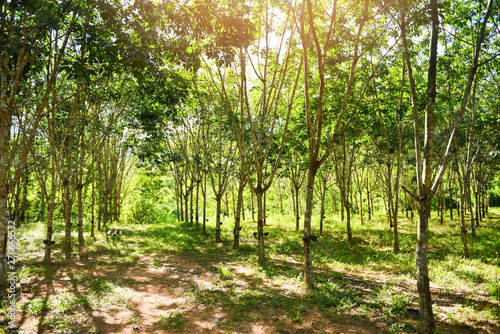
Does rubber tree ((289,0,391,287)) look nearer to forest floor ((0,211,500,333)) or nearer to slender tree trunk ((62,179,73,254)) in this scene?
forest floor ((0,211,500,333))

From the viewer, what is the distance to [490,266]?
33.6ft

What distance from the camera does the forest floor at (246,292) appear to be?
5973mm

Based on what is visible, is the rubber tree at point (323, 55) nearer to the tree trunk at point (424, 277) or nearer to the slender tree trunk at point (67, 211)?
the tree trunk at point (424, 277)

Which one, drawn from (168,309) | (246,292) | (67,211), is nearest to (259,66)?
(246,292)

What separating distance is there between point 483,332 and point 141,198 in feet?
100

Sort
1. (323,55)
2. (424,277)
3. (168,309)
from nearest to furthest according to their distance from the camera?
1. (424,277)
2. (168,309)
3. (323,55)

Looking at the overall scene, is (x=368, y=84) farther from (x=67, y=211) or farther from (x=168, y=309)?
(x=67, y=211)

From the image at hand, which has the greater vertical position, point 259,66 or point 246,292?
point 259,66

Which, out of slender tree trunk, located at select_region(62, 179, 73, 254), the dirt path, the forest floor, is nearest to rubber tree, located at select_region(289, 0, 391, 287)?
the forest floor

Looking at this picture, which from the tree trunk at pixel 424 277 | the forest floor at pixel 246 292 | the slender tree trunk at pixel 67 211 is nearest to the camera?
the tree trunk at pixel 424 277

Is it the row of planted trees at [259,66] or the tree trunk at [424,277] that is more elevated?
the row of planted trees at [259,66]

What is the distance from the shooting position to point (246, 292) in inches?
309

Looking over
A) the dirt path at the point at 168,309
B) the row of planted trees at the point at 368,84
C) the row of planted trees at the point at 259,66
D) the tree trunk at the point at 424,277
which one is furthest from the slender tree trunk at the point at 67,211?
the tree trunk at the point at 424,277

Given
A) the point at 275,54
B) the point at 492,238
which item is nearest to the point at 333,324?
the point at 275,54
